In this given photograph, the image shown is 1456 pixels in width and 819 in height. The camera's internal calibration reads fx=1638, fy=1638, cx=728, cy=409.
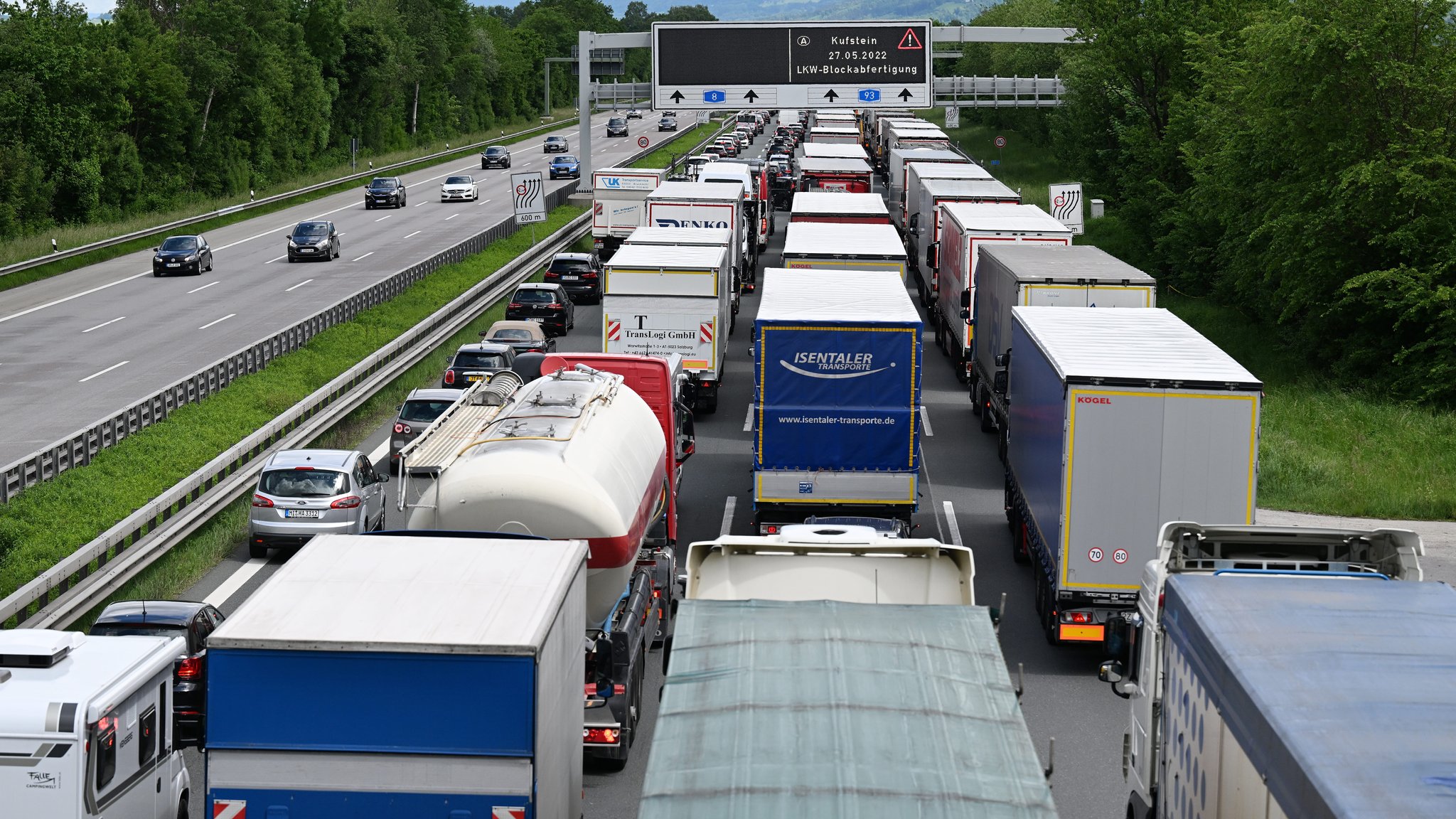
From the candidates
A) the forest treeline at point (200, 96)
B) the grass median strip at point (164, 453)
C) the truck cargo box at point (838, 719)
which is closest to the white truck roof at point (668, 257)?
the grass median strip at point (164, 453)

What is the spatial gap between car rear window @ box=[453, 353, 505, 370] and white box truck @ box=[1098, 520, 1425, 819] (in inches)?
802

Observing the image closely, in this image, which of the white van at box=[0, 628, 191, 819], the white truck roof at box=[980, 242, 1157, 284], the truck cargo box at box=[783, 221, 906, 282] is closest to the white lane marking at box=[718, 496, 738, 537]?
the white truck roof at box=[980, 242, 1157, 284]

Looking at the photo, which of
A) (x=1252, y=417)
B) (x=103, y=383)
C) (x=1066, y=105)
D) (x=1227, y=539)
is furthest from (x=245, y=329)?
(x=1066, y=105)

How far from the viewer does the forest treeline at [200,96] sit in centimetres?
7450

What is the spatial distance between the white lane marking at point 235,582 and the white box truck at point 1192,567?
37.4 ft

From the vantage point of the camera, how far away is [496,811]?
980 centimetres

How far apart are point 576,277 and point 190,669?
33126 mm

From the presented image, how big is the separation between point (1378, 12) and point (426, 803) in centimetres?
3195

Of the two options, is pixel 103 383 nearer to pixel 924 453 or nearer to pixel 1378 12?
pixel 924 453

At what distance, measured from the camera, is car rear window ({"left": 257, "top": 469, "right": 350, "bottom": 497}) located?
22.1 m

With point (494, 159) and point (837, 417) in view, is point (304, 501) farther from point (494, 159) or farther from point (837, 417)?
point (494, 159)

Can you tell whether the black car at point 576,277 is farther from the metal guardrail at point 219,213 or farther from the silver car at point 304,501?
the silver car at point 304,501

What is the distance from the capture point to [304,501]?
22.0 metres

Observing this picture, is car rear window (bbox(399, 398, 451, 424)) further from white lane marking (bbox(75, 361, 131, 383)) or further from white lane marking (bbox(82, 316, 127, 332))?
white lane marking (bbox(82, 316, 127, 332))
